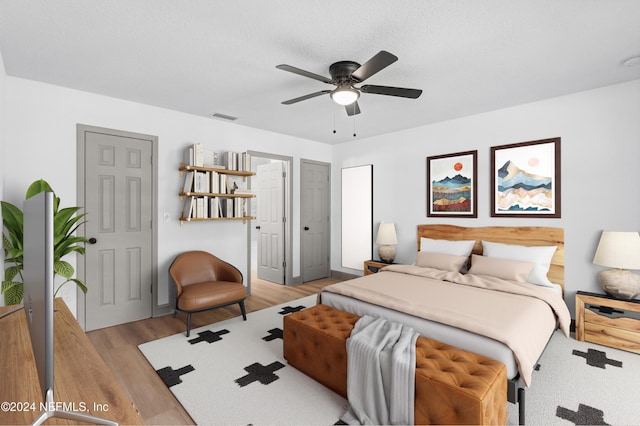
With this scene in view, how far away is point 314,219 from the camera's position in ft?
19.1

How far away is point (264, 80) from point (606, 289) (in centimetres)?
396

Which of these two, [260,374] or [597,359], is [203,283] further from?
[597,359]

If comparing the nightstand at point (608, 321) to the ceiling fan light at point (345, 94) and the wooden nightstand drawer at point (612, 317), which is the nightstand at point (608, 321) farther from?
the ceiling fan light at point (345, 94)

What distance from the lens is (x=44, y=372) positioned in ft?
2.66

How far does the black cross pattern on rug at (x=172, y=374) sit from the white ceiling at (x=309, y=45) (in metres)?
2.64

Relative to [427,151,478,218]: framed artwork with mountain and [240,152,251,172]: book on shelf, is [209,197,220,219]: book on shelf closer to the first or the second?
[240,152,251,172]: book on shelf

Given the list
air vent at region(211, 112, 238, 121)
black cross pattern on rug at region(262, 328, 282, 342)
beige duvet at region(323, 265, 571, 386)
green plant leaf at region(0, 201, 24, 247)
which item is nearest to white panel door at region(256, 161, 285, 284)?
air vent at region(211, 112, 238, 121)

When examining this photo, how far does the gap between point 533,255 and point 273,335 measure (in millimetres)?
2961

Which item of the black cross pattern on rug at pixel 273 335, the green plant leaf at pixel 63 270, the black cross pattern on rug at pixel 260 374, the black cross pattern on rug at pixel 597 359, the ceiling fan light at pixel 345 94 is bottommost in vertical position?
the black cross pattern on rug at pixel 260 374

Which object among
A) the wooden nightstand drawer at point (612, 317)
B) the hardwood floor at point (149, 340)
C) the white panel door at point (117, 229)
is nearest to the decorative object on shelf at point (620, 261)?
the wooden nightstand drawer at point (612, 317)

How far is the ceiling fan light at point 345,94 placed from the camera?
2.62 m

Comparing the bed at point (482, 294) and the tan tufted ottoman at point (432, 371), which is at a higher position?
the bed at point (482, 294)

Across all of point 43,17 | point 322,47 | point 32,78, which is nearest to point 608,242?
point 322,47

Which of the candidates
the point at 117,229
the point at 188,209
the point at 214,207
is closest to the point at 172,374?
the point at 117,229
